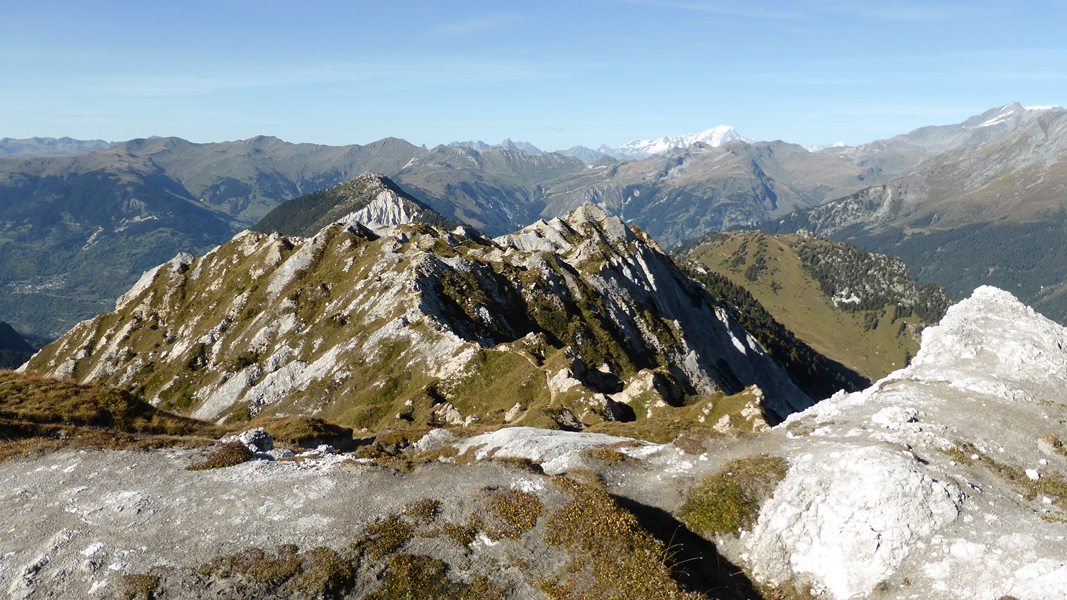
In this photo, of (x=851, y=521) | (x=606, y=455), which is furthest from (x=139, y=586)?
(x=851, y=521)

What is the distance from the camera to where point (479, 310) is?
114188mm

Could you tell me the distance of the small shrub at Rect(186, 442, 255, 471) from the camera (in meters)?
33.8

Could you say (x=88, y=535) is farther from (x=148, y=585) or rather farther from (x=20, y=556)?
(x=148, y=585)

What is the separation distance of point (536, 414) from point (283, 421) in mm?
28664

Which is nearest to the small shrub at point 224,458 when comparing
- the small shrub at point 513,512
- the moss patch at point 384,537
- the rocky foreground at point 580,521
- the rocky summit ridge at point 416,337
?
the rocky foreground at point 580,521

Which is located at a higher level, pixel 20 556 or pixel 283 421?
pixel 20 556

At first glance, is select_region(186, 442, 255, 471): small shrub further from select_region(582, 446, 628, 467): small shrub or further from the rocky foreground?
select_region(582, 446, 628, 467): small shrub

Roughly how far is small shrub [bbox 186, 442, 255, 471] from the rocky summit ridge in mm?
33348

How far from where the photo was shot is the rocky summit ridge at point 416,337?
82.8 metres

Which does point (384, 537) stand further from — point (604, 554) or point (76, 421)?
point (76, 421)

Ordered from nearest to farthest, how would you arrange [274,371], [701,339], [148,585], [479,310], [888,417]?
[148,585], [888,417], [274,371], [479,310], [701,339]

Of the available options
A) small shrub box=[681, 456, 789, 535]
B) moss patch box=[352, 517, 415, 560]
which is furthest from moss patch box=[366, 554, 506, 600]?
small shrub box=[681, 456, 789, 535]

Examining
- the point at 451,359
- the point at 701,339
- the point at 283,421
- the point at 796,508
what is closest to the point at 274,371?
the point at 451,359

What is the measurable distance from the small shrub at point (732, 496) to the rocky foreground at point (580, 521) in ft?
0.34
